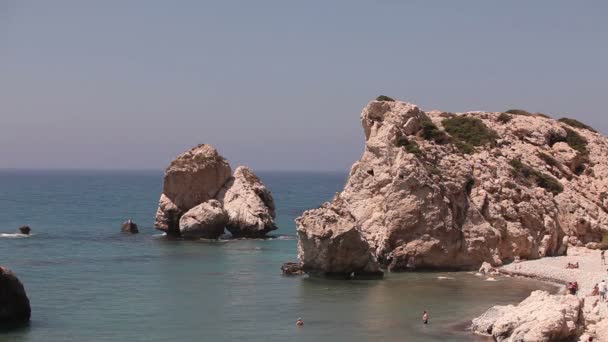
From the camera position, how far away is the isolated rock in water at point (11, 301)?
132 feet

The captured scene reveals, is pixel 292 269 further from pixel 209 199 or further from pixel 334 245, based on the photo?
pixel 209 199

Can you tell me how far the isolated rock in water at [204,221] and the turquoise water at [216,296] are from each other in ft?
13.6

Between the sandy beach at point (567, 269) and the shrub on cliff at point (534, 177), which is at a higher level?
the shrub on cliff at point (534, 177)

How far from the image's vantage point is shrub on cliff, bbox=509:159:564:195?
215 ft

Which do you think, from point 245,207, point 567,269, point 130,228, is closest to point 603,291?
point 567,269

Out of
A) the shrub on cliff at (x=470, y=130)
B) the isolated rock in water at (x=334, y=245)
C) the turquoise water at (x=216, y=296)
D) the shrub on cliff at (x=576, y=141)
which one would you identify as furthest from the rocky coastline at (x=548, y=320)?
the shrub on cliff at (x=576, y=141)

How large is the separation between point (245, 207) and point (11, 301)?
45.3 metres

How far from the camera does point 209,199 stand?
284ft

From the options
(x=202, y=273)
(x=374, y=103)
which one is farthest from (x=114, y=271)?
(x=374, y=103)

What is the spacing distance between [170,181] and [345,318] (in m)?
46.2

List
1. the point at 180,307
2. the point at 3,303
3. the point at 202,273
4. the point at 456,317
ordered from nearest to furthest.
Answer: the point at 3,303 < the point at 456,317 < the point at 180,307 < the point at 202,273

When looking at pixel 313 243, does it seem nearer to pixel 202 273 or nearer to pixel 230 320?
pixel 202 273

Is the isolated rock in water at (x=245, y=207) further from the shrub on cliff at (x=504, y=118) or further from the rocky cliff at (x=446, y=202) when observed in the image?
the shrub on cliff at (x=504, y=118)

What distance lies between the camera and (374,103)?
67938 mm
